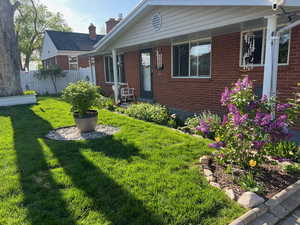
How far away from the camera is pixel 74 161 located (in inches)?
136

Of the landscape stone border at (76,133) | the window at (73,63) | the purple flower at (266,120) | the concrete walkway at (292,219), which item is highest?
the window at (73,63)

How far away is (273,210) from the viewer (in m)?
2.24

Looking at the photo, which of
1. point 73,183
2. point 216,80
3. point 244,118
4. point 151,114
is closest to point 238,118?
point 244,118

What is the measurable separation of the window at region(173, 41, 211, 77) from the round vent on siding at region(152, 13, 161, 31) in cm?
120

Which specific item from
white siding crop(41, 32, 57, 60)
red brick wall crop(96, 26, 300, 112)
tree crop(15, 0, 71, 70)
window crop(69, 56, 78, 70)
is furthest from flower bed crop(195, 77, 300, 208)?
tree crop(15, 0, 71, 70)

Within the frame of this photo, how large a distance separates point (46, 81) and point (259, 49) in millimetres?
14512

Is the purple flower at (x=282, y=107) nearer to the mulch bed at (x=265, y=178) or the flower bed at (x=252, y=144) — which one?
the flower bed at (x=252, y=144)

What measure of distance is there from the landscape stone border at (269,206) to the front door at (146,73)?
685cm

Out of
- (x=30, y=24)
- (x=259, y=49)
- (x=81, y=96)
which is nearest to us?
(x=81, y=96)

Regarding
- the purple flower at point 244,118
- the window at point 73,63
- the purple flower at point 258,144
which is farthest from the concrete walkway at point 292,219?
the window at point 73,63

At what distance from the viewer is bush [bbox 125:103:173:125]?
19.6 feet

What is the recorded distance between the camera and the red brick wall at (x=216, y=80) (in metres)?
4.57

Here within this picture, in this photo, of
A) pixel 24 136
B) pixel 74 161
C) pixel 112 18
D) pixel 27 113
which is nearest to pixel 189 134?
pixel 74 161

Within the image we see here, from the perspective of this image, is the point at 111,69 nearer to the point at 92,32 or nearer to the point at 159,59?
the point at 159,59
